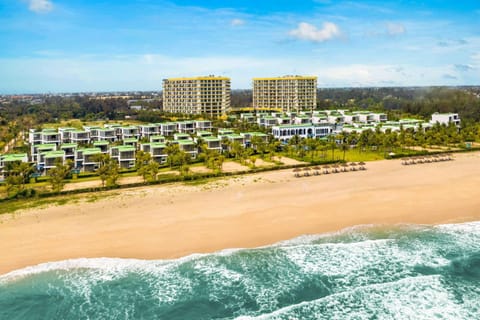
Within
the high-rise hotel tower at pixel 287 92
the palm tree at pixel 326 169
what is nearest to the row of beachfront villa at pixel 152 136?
the palm tree at pixel 326 169

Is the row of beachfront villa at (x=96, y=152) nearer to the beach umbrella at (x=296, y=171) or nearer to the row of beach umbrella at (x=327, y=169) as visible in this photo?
the beach umbrella at (x=296, y=171)

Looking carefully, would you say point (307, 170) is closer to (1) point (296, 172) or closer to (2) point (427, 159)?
(1) point (296, 172)

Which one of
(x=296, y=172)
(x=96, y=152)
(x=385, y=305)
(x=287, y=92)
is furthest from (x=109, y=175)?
(x=287, y=92)

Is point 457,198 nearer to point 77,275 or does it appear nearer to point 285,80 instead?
point 77,275

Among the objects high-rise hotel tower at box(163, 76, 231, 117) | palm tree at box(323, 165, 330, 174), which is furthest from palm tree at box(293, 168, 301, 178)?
high-rise hotel tower at box(163, 76, 231, 117)

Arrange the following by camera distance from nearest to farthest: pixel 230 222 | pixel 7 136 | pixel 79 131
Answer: pixel 230 222
pixel 79 131
pixel 7 136

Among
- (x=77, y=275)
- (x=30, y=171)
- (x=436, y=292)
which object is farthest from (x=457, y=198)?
(x=30, y=171)

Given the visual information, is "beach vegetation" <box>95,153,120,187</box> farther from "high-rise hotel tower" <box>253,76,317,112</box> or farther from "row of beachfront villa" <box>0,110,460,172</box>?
"high-rise hotel tower" <box>253,76,317,112</box>
